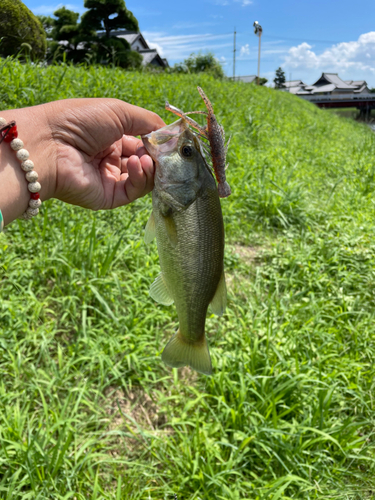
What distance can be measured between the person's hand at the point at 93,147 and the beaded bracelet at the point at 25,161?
0.23 m

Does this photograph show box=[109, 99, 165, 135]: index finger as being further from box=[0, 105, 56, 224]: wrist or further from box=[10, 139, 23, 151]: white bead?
box=[10, 139, 23, 151]: white bead

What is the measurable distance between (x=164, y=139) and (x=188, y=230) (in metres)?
0.43

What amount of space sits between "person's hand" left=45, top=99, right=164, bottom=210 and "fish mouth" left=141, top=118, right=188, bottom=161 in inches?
4.1

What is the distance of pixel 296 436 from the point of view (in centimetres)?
260

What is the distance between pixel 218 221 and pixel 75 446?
79.4 inches

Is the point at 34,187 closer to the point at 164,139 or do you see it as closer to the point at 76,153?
the point at 76,153

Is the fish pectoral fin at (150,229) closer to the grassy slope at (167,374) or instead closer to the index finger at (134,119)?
the index finger at (134,119)

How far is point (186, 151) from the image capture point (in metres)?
1.47

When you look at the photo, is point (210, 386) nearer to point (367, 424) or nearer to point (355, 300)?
point (367, 424)

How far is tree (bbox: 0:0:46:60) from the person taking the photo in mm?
3355

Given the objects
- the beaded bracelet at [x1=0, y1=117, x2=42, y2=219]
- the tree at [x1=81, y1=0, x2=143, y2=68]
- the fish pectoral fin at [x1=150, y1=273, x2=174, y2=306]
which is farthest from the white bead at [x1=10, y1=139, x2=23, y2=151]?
the tree at [x1=81, y1=0, x2=143, y2=68]

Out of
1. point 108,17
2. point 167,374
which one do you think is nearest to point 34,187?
point 167,374

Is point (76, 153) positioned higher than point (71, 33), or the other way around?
point (71, 33)

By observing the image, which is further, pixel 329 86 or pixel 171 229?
pixel 329 86
